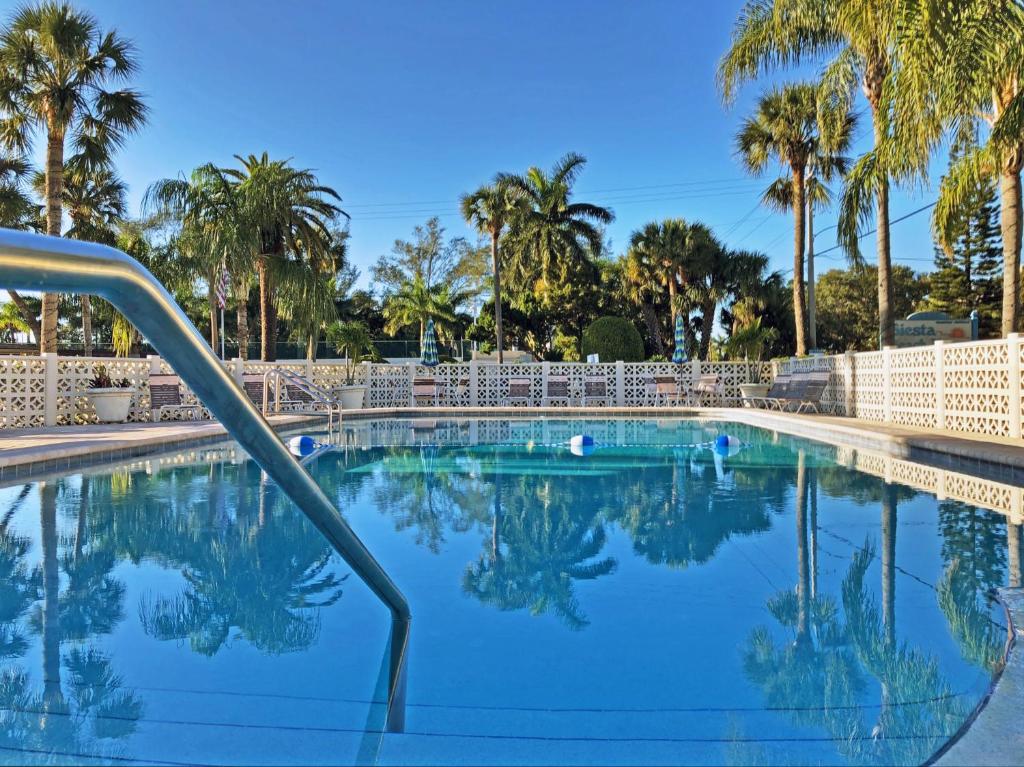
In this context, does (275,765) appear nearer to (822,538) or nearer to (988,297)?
(822,538)

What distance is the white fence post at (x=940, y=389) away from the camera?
1036 centimetres

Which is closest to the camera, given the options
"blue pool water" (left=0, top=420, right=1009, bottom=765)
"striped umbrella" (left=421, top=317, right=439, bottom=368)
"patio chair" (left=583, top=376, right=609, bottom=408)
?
"blue pool water" (left=0, top=420, right=1009, bottom=765)

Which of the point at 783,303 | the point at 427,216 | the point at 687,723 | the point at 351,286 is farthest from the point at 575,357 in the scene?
the point at 687,723

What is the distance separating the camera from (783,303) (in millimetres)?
29078

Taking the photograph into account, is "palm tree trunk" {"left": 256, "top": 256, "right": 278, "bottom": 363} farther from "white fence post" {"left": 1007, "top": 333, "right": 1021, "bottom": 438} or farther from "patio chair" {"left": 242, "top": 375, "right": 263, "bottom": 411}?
"white fence post" {"left": 1007, "top": 333, "right": 1021, "bottom": 438}

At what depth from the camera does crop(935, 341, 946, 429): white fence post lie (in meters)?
10.4

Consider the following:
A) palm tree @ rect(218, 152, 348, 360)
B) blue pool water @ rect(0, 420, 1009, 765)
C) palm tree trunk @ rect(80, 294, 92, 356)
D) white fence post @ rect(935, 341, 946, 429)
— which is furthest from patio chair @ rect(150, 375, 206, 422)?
white fence post @ rect(935, 341, 946, 429)

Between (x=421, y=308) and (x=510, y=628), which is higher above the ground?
(x=421, y=308)

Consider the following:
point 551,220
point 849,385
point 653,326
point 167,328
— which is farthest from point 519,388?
point 167,328

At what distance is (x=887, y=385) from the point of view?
12.1 meters

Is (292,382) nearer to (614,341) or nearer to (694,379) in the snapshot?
(694,379)

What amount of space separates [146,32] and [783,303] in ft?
78.7

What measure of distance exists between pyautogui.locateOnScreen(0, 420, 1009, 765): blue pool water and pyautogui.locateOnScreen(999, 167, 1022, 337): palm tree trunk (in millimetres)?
6153

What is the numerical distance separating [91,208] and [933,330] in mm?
27342
